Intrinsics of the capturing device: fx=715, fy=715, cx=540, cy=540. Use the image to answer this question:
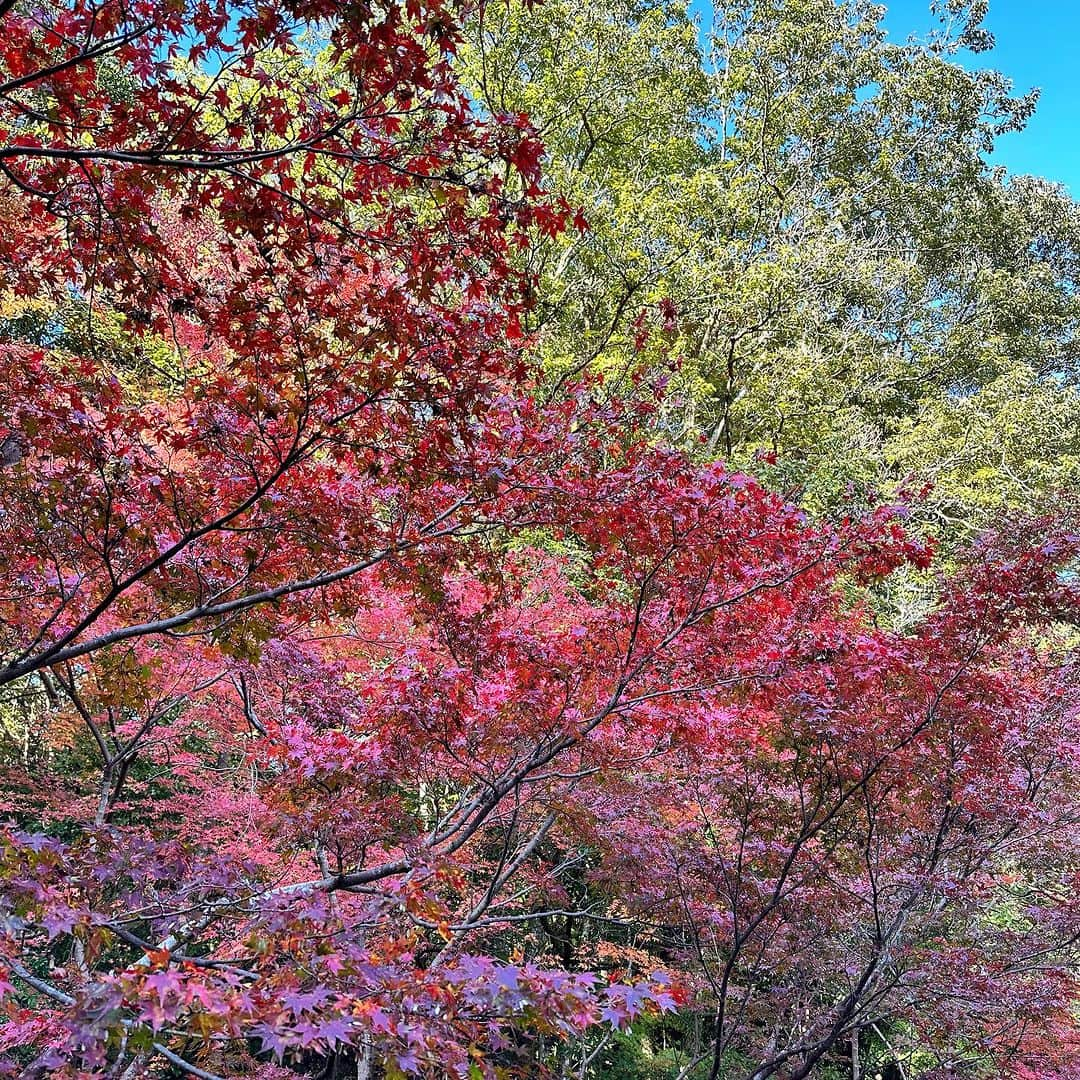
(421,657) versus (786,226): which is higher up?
(786,226)

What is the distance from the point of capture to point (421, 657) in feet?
17.5

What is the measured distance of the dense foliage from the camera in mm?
2025

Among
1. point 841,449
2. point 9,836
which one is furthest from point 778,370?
point 9,836

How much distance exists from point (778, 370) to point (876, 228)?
7.05 metres

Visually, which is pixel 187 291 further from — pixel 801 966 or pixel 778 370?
pixel 778 370

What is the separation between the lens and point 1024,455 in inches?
512

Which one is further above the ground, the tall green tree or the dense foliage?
the tall green tree

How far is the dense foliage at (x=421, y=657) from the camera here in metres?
2.03

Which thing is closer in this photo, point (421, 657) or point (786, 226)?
point (421, 657)

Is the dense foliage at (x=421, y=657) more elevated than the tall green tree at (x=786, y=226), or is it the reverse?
the tall green tree at (x=786, y=226)

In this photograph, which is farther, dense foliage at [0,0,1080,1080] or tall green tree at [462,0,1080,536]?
tall green tree at [462,0,1080,536]

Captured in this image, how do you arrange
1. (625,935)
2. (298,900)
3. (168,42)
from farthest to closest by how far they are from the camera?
(625,935)
(298,900)
(168,42)

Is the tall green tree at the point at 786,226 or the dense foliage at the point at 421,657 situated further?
the tall green tree at the point at 786,226

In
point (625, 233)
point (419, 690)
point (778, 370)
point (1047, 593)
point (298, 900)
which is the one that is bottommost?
point (298, 900)
